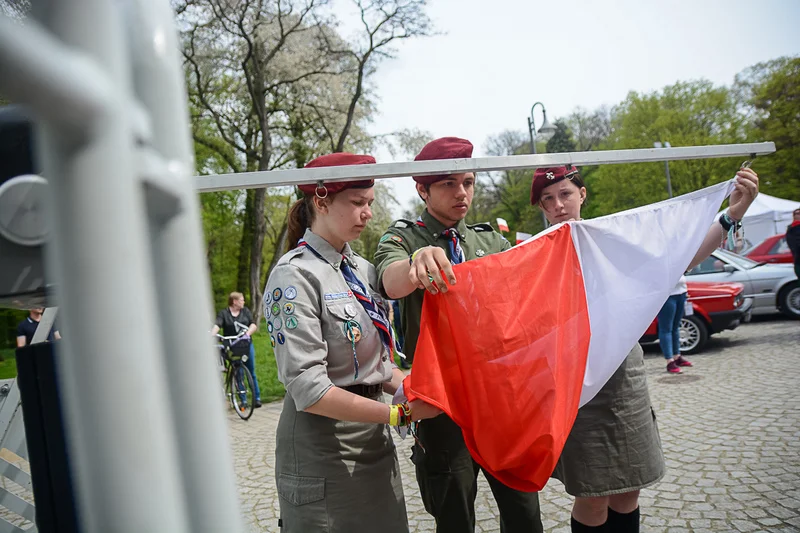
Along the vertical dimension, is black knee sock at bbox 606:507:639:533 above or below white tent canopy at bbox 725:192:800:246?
below

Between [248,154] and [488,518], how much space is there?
1851 cm

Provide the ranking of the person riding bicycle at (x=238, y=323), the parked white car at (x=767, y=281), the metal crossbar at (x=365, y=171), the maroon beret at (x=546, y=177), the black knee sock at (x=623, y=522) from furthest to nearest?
1. the parked white car at (x=767, y=281)
2. the person riding bicycle at (x=238, y=323)
3. the maroon beret at (x=546, y=177)
4. the black knee sock at (x=623, y=522)
5. the metal crossbar at (x=365, y=171)

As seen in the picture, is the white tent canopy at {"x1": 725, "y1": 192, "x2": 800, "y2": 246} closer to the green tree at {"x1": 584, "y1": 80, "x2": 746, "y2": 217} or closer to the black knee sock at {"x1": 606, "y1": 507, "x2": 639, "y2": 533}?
the green tree at {"x1": 584, "y1": 80, "x2": 746, "y2": 217}

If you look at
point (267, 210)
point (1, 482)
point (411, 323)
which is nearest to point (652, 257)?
point (411, 323)

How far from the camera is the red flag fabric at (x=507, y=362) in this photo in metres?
2.01

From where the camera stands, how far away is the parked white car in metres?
10.5

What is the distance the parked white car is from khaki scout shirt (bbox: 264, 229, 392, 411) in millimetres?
10195

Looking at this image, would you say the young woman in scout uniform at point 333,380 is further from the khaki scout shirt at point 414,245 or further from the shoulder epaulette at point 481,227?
the shoulder epaulette at point 481,227

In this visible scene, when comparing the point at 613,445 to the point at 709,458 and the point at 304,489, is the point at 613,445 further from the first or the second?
the point at 709,458

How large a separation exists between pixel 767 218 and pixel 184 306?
2125 centimetres

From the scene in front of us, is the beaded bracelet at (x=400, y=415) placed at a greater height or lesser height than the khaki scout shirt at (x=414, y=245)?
lesser

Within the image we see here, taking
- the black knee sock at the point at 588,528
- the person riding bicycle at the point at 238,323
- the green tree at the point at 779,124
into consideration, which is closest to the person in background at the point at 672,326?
the black knee sock at the point at 588,528

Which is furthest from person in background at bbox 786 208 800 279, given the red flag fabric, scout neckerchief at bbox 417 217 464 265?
the red flag fabric

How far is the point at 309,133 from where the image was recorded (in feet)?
71.6
